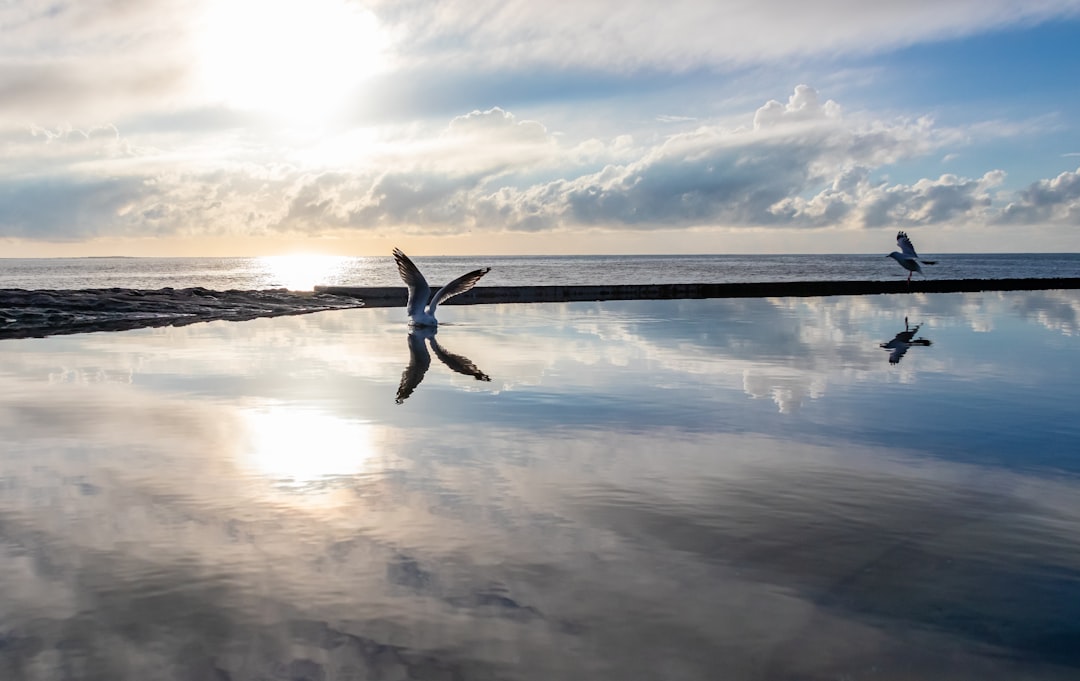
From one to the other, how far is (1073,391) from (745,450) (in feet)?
22.1

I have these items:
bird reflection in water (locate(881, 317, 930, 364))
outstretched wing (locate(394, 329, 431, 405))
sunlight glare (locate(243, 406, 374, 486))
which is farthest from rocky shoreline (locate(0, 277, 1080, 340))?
bird reflection in water (locate(881, 317, 930, 364))

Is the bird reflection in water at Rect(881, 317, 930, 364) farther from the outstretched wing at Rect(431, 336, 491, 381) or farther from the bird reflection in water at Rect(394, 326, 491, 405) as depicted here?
the bird reflection in water at Rect(394, 326, 491, 405)

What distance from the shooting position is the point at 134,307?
Answer: 3027 cm

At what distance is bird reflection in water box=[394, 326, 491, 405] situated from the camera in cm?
1297

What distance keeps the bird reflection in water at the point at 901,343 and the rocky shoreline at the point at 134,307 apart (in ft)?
64.1

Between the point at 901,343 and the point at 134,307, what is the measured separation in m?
24.3

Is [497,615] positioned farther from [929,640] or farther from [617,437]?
[617,437]

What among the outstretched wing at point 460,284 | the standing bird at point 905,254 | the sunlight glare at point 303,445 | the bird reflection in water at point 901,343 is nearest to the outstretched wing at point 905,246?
the standing bird at point 905,254

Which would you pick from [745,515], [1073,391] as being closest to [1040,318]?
[1073,391]

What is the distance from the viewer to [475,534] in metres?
6.13

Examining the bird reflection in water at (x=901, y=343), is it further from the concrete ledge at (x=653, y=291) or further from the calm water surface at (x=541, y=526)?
the concrete ledge at (x=653, y=291)

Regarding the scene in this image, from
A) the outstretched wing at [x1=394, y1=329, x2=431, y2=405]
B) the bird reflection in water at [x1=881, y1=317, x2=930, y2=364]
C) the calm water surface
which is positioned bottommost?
the calm water surface

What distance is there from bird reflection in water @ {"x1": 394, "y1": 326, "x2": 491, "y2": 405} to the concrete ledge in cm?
1587

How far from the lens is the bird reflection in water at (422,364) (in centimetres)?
1297
